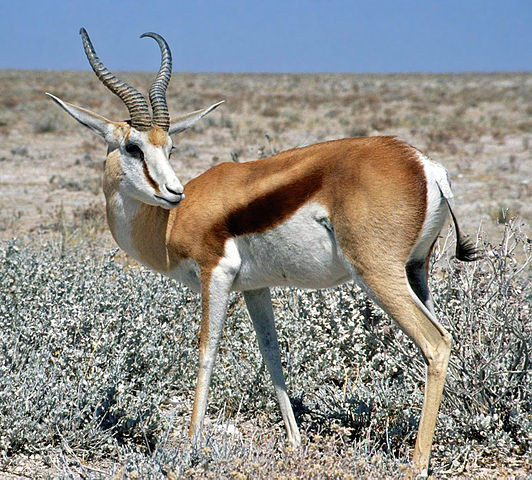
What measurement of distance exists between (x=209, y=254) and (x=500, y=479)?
A: 2015 mm

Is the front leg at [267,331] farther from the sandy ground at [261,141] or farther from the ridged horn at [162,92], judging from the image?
the sandy ground at [261,141]

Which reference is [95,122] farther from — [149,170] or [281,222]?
[281,222]

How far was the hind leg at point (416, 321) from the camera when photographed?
3.32 m

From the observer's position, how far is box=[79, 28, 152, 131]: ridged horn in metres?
3.88

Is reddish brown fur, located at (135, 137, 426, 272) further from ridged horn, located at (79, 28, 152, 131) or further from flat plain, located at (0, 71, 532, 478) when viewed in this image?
flat plain, located at (0, 71, 532, 478)

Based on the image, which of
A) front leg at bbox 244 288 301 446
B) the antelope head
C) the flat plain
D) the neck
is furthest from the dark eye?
the flat plain

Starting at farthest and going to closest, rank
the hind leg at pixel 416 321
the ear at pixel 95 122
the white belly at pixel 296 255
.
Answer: the ear at pixel 95 122
the white belly at pixel 296 255
the hind leg at pixel 416 321

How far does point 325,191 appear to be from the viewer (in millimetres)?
3482

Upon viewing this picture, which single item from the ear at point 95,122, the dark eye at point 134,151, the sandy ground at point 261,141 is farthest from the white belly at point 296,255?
the sandy ground at point 261,141

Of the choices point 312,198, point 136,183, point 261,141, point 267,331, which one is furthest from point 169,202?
point 261,141

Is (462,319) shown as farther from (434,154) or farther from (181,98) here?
(181,98)

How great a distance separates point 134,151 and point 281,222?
38.3 inches

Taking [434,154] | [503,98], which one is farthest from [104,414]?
[503,98]

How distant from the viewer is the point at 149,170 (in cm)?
380
